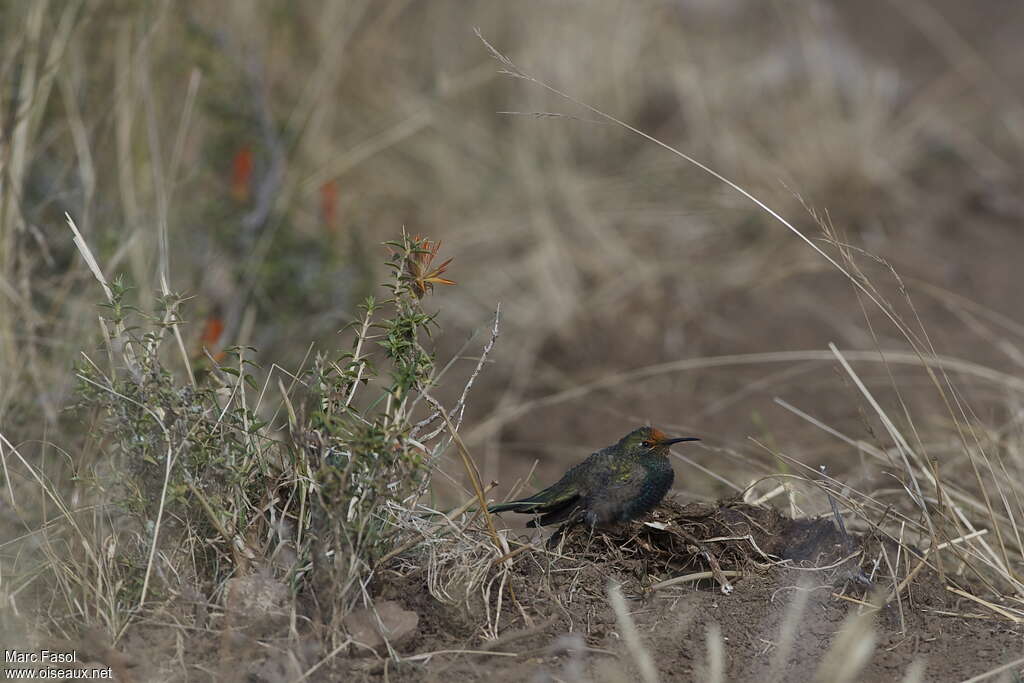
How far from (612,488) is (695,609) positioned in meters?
0.29

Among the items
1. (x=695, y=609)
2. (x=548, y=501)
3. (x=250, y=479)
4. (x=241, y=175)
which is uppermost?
(x=241, y=175)

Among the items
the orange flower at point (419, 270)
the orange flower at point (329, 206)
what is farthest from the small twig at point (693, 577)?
the orange flower at point (329, 206)

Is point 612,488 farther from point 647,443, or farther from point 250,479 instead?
point 250,479

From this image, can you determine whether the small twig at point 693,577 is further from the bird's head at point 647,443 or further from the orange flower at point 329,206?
the orange flower at point 329,206

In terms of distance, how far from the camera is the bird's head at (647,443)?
2.46 metres

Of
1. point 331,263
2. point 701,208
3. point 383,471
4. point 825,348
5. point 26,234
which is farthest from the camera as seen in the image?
point 701,208

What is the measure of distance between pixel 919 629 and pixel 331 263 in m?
2.91

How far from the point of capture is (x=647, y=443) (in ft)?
8.13

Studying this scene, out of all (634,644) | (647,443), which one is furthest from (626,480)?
(634,644)

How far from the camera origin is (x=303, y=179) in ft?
15.0

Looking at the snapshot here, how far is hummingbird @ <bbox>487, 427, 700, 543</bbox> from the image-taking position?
2342 millimetres

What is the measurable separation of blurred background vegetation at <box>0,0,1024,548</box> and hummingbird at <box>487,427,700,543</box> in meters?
0.45

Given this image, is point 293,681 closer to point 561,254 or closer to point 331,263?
point 331,263

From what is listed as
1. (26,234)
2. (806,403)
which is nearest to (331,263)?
(26,234)
